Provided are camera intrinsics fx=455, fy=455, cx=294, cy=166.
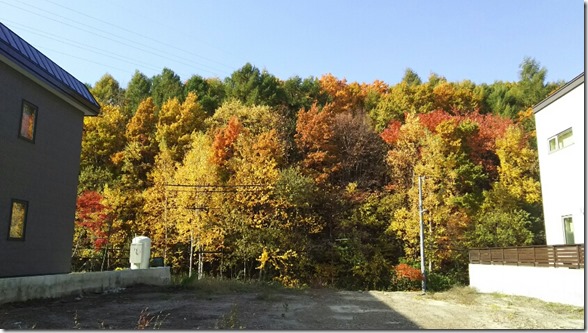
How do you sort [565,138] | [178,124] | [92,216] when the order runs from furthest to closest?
[178,124], [92,216], [565,138]

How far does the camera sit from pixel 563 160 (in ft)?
51.1

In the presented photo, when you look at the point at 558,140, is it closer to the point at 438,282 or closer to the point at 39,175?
the point at 438,282

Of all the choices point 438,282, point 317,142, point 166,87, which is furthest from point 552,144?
point 166,87

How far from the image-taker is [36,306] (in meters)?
10.6

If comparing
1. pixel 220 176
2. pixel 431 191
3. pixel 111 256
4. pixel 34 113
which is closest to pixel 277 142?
pixel 220 176

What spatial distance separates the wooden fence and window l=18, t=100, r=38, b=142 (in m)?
16.0

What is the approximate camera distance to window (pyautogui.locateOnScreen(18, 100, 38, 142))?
40.6 ft

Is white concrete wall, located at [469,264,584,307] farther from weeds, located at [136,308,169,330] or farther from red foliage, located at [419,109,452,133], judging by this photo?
red foliage, located at [419,109,452,133]

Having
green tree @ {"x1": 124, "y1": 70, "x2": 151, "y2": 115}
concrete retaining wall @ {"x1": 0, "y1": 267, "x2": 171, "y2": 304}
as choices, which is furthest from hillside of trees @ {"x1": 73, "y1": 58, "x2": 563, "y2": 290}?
concrete retaining wall @ {"x1": 0, "y1": 267, "x2": 171, "y2": 304}

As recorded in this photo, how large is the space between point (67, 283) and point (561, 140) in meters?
16.6

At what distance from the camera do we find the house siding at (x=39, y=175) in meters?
11.6

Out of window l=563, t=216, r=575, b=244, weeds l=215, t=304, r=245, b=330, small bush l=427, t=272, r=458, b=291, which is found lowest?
small bush l=427, t=272, r=458, b=291

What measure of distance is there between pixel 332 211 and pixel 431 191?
6803 millimetres

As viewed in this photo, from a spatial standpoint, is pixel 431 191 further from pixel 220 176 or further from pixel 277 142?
pixel 220 176
